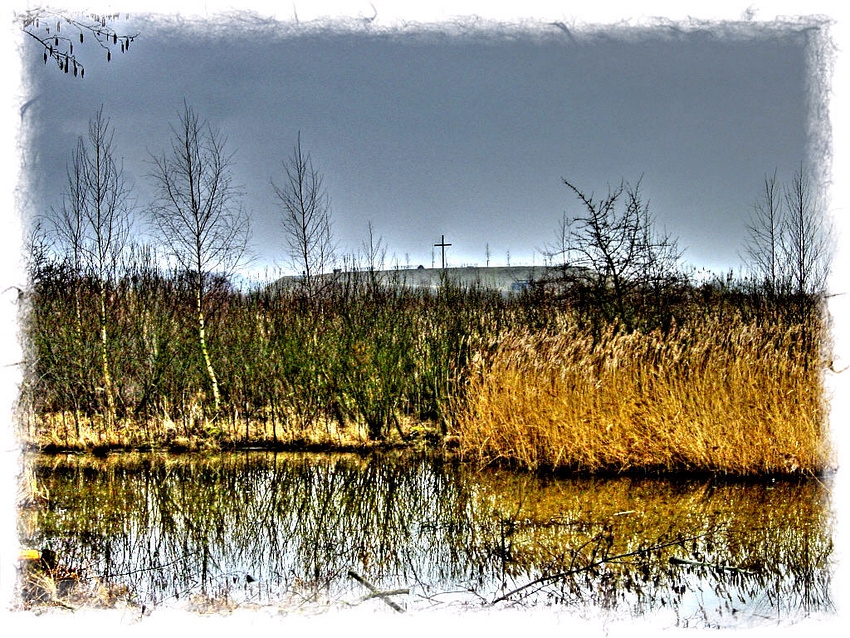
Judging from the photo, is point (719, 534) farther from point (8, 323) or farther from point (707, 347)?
point (8, 323)

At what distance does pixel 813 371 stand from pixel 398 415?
19.4 ft

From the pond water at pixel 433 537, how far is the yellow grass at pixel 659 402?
1.11 feet

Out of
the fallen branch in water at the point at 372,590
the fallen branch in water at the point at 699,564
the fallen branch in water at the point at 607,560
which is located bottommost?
the fallen branch in water at the point at 699,564

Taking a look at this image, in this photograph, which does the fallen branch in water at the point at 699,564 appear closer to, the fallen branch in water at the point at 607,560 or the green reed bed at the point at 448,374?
the fallen branch in water at the point at 607,560

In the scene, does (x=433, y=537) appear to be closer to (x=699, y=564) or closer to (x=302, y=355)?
(x=699, y=564)

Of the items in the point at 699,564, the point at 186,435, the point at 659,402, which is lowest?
the point at 699,564

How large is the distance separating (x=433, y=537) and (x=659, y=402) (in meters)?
3.72

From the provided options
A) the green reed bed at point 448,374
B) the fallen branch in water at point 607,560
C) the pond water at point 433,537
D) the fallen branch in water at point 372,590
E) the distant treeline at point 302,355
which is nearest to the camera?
the fallen branch in water at point 372,590

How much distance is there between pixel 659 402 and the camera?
950 cm

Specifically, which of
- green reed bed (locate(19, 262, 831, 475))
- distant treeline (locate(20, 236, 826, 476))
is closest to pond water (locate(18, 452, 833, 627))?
green reed bed (locate(19, 262, 831, 475))

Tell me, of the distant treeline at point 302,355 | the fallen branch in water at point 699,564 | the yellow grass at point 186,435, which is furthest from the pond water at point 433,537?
the distant treeline at point 302,355

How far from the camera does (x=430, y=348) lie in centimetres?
1184

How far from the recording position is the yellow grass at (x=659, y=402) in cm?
905

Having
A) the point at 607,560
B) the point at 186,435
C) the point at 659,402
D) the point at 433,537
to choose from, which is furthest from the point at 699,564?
the point at 186,435
